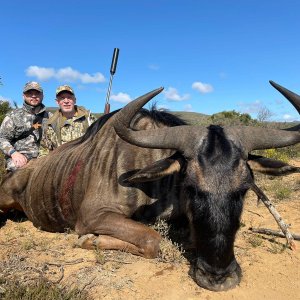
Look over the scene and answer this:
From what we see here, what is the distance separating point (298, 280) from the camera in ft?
12.0

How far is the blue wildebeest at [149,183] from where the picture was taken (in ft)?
10.9

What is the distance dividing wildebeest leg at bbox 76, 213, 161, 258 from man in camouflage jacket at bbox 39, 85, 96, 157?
10.4 feet

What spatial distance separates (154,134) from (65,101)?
3.53m

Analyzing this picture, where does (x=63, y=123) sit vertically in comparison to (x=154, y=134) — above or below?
below

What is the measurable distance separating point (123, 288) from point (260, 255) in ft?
5.34

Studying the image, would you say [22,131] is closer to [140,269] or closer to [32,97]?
[32,97]

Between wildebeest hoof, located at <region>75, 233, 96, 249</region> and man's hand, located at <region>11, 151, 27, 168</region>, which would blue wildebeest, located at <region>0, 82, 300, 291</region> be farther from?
man's hand, located at <region>11, 151, 27, 168</region>

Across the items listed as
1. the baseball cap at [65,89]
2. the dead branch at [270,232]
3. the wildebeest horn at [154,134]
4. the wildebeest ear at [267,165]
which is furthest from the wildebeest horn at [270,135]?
the baseball cap at [65,89]

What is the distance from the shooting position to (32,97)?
23.7 feet

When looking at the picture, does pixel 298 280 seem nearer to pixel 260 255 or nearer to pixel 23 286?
pixel 260 255

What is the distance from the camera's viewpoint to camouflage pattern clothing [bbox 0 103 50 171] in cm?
697

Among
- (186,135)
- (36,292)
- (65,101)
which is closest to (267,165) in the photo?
(186,135)

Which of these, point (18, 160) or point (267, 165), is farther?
point (18, 160)

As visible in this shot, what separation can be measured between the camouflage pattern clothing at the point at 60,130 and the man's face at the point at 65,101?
0.18 metres
